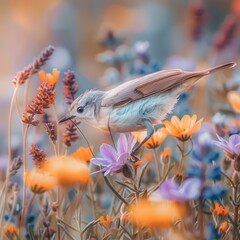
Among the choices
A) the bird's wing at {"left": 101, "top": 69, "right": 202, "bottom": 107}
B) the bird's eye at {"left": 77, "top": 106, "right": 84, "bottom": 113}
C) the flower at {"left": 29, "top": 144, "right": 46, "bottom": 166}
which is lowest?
the flower at {"left": 29, "top": 144, "right": 46, "bottom": 166}

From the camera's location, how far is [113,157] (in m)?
1.22

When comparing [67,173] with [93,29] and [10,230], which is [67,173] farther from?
[93,29]

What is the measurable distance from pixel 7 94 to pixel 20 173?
27.4 inches

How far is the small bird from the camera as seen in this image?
1.33 meters

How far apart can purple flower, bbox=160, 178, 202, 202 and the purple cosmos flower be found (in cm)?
21

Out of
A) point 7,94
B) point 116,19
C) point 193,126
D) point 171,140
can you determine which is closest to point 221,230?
point 193,126

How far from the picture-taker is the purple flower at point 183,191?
95 centimetres

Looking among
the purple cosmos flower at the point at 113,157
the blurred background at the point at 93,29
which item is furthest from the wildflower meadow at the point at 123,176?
the blurred background at the point at 93,29

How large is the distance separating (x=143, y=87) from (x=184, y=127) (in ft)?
0.49

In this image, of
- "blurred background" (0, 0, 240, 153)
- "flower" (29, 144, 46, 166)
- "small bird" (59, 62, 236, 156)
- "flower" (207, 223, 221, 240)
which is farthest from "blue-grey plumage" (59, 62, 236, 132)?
"blurred background" (0, 0, 240, 153)

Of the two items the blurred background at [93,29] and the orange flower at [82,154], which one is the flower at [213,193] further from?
the blurred background at [93,29]

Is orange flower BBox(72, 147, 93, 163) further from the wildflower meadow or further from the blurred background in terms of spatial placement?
the blurred background

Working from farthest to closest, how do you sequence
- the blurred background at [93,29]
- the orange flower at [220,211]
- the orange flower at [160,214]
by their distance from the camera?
1. the blurred background at [93,29]
2. the orange flower at [220,211]
3. the orange flower at [160,214]

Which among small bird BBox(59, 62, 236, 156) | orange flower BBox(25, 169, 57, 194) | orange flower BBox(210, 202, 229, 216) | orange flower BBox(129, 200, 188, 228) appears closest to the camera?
orange flower BBox(129, 200, 188, 228)
